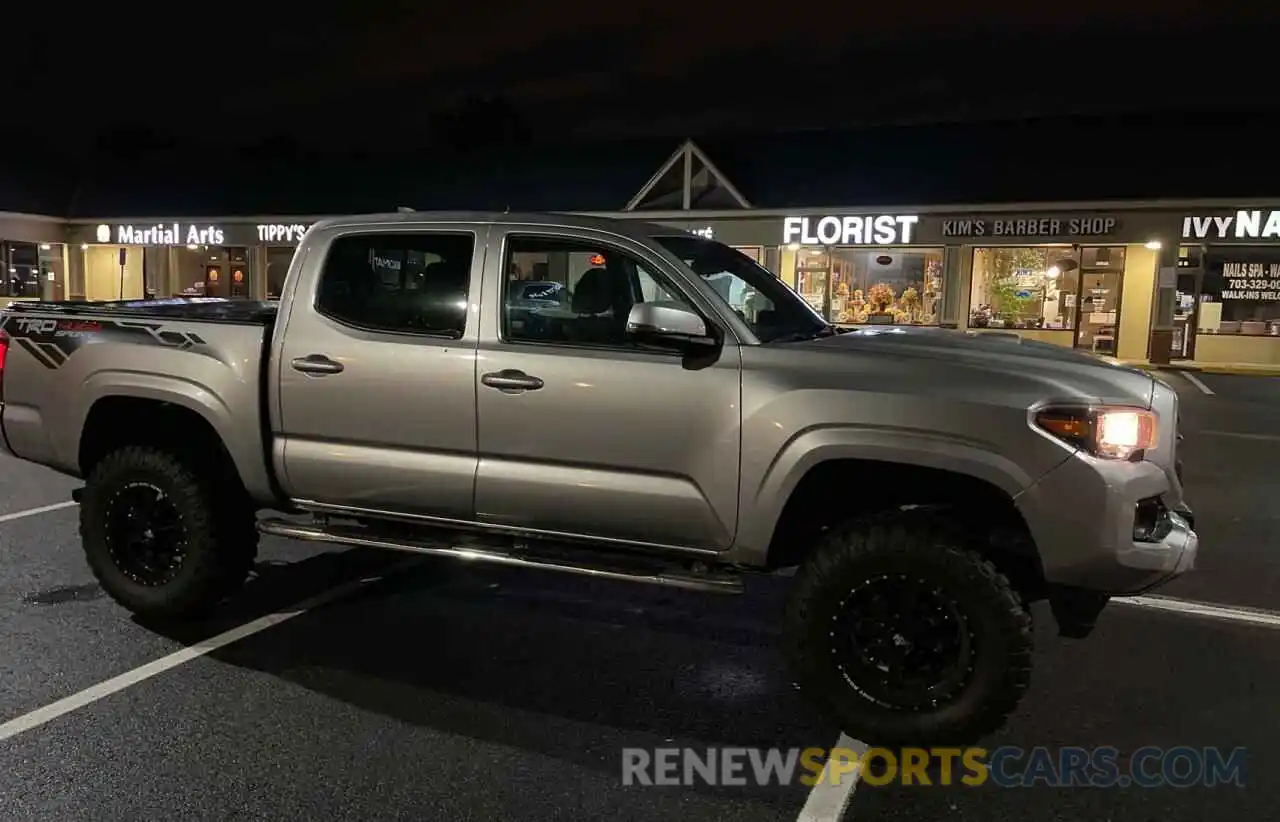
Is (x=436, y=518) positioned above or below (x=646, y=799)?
above

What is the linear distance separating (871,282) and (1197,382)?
7.47m

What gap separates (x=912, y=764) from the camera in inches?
152

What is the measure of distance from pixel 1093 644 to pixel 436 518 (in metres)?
3.28

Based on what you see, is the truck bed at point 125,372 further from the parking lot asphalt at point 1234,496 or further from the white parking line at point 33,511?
the parking lot asphalt at point 1234,496

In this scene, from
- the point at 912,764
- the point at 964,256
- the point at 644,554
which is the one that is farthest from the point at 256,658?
the point at 964,256

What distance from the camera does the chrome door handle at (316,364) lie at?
187 inches

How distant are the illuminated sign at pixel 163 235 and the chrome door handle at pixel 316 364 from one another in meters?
28.0

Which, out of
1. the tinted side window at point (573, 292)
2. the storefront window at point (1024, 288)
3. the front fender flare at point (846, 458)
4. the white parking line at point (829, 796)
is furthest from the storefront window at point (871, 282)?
the white parking line at point (829, 796)

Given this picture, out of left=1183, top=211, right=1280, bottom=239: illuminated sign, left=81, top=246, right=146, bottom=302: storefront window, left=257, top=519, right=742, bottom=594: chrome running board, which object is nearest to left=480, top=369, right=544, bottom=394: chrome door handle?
left=257, top=519, right=742, bottom=594: chrome running board

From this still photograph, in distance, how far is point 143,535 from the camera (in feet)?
17.1

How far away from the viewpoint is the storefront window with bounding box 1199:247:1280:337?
834 inches

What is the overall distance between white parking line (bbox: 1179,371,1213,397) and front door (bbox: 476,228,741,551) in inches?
608

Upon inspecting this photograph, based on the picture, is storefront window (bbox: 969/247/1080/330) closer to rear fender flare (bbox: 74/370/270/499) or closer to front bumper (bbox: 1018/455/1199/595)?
front bumper (bbox: 1018/455/1199/595)

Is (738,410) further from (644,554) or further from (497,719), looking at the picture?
(497,719)
